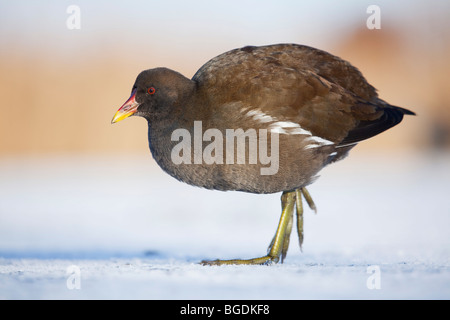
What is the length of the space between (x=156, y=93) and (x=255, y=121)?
0.77 metres

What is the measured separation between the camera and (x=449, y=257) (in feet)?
13.7

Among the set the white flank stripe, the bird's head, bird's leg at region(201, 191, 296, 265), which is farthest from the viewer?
the bird's head

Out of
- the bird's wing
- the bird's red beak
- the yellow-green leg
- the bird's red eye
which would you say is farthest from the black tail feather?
the bird's red beak

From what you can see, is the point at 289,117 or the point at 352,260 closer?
the point at 289,117

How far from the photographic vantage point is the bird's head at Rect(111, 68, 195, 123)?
160 inches

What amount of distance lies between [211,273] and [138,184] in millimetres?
6996

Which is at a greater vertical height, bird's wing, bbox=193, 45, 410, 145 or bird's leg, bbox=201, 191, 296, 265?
bird's wing, bbox=193, 45, 410, 145

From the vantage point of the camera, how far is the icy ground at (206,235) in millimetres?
3137

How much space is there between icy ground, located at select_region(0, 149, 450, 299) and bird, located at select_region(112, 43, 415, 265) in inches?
23.1

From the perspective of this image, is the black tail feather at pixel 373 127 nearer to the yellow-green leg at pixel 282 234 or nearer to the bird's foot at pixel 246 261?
the yellow-green leg at pixel 282 234

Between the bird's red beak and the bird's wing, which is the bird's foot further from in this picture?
the bird's red beak

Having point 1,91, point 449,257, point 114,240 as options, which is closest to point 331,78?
point 449,257

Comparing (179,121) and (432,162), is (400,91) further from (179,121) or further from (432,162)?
(179,121)

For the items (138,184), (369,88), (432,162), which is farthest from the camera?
(432,162)
